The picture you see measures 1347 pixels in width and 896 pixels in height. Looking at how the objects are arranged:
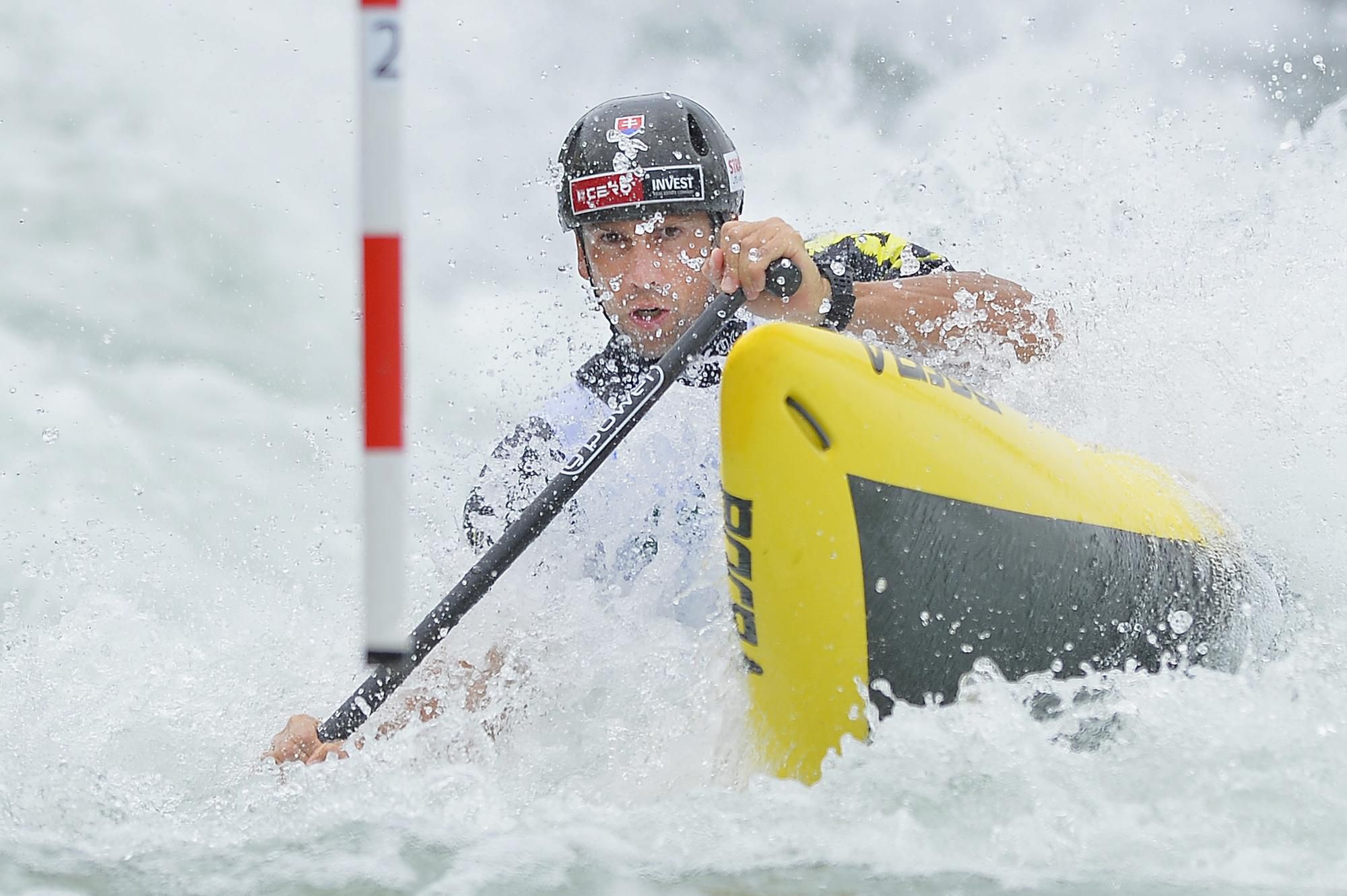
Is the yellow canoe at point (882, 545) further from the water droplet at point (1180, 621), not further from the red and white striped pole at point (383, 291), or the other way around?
the red and white striped pole at point (383, 291)

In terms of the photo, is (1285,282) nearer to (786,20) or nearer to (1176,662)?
(1176,662)

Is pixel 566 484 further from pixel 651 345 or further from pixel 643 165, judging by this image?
pixel 643 165

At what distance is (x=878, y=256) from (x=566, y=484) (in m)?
0.93

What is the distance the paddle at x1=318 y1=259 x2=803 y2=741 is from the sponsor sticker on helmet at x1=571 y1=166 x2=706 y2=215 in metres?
0.49

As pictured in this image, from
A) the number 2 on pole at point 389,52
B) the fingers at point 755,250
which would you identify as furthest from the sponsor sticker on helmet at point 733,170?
the number 2 on pole at point 389,52

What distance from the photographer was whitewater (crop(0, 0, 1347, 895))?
1764mm

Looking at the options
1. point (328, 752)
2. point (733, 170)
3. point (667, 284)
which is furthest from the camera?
point (733, 170)

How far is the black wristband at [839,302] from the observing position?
2.40 m

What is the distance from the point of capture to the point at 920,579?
1.99m

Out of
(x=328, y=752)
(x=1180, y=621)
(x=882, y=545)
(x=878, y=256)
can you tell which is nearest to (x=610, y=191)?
(x=878, y=256)

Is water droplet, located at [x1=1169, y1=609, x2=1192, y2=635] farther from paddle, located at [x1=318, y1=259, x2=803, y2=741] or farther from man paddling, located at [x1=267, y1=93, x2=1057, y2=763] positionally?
paddle, located at [x1=318, y1=259, x2=803, y2=741]

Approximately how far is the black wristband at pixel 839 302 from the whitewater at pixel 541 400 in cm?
39

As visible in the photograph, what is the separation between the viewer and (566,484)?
2338mm

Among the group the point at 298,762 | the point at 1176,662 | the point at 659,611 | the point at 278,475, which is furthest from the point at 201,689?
the point at 278,475
